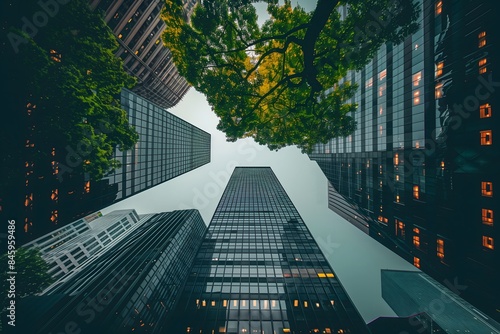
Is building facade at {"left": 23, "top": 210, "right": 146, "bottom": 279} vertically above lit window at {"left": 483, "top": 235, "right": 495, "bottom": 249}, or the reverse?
lit window at {"left": 483, "top": 235, "right": 495, "bottom": 249}

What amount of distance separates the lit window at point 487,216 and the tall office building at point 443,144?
7 centimetres

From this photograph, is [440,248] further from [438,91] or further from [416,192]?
[438,91]

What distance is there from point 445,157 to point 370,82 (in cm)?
2113

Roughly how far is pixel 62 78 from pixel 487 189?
34948 mm

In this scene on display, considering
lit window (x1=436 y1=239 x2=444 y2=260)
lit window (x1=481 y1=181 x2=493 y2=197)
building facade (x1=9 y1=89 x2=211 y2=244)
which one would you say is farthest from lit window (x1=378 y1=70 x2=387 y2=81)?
building facade (x1=9 y1=89 x2=211 y2=244)

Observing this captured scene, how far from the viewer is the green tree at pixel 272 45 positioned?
33.3 feet

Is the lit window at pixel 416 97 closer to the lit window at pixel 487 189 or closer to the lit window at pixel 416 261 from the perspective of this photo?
the lit window at pixel 487 189

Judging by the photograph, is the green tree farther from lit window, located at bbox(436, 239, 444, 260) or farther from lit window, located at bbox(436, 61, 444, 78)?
lit window, located at bbox(436, 239, 444, 260)

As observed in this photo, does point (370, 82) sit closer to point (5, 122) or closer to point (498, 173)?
point (498, 173)

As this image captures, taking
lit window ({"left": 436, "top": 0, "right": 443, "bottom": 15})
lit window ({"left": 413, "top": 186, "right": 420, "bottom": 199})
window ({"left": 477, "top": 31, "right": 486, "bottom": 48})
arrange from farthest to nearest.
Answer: lit window ({"left": 413, "top": 186, "right": 420, "bottom": 199}) → lit window ({"left": 436, "top": 0, "right": 443, "bottom": 15}) → window ({"left": 477, "top": 31, "right": 486, "bottom": 48})

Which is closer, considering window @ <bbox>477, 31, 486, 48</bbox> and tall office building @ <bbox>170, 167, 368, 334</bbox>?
window @ <bbox>477, 31, 486, 48</bbox>

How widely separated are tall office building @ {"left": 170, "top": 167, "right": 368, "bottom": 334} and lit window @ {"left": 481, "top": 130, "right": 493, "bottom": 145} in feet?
75.9

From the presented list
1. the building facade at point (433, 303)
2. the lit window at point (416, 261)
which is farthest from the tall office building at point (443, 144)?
the building facade at point (433, 303)

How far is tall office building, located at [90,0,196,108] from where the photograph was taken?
27.1 meters
